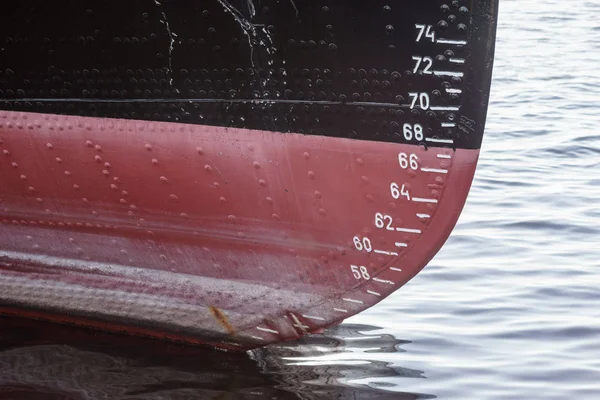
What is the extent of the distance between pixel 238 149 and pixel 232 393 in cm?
132

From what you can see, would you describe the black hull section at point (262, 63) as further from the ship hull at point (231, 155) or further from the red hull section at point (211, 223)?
the red hull section at point (211, 223)

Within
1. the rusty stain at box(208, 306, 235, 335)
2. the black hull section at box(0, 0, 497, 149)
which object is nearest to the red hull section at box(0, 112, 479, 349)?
the rusty stain at box(208, 306, 235, 335)

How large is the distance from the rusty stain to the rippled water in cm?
19

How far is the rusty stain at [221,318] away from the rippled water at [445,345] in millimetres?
192

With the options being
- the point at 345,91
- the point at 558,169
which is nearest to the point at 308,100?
the point at 345,91

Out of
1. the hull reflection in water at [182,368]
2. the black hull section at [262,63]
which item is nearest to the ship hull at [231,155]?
the black hull section at [262,63]

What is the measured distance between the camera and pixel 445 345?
521cm

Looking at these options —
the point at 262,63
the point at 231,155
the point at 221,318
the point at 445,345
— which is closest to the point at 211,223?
the point at 231,155

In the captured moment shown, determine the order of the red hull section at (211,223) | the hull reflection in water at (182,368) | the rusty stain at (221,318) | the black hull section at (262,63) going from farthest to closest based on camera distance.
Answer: the rusty stain at (221,318), the hull reflection in water at (182,368), the red hull section at (211,223), the black hull section at (262,63)

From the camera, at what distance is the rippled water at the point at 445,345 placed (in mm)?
4695

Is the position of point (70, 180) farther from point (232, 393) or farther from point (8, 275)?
point (232, 393)

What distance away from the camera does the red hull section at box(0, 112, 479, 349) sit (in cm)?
446

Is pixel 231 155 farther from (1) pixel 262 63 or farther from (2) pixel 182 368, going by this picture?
(2) pixel 182 368

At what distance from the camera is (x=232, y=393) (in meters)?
4.64
